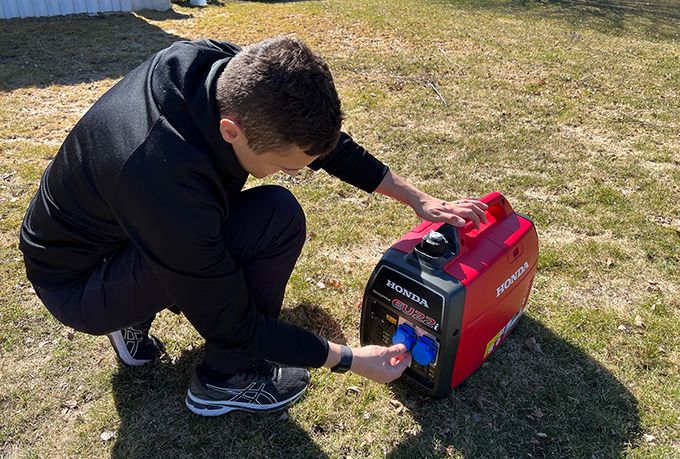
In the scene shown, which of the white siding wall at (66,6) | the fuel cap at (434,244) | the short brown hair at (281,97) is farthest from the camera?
the white siding wall at (66,6)

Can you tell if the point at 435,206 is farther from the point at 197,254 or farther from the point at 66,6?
the point at 66,6

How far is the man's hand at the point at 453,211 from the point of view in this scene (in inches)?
84.4

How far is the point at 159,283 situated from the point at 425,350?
3.25ft

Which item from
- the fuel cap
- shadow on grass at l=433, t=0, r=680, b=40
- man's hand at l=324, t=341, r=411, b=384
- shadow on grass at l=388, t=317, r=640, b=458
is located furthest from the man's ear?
shadow on grass at l=433, t=0, r=680, b=40

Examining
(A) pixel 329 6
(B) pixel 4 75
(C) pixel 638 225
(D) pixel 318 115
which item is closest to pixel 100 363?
(D) pixel 318 115

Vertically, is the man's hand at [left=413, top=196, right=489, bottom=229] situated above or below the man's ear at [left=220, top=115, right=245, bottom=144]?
below

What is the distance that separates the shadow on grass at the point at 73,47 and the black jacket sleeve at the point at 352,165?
15.3ft

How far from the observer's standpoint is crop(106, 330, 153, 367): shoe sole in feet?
7.68

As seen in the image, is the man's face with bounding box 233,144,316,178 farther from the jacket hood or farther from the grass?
the grass

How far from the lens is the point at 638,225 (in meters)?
3.52

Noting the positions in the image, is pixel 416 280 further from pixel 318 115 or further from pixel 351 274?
pixel 351 274

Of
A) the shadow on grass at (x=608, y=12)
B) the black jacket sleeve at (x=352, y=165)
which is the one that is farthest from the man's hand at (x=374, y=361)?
the shadow on grass at (x=608, y=12)

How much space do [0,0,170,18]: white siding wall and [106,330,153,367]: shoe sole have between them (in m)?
7.98

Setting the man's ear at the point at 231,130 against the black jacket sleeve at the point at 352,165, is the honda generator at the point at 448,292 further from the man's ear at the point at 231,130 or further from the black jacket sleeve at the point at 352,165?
the man's ear at the point at 231,130
